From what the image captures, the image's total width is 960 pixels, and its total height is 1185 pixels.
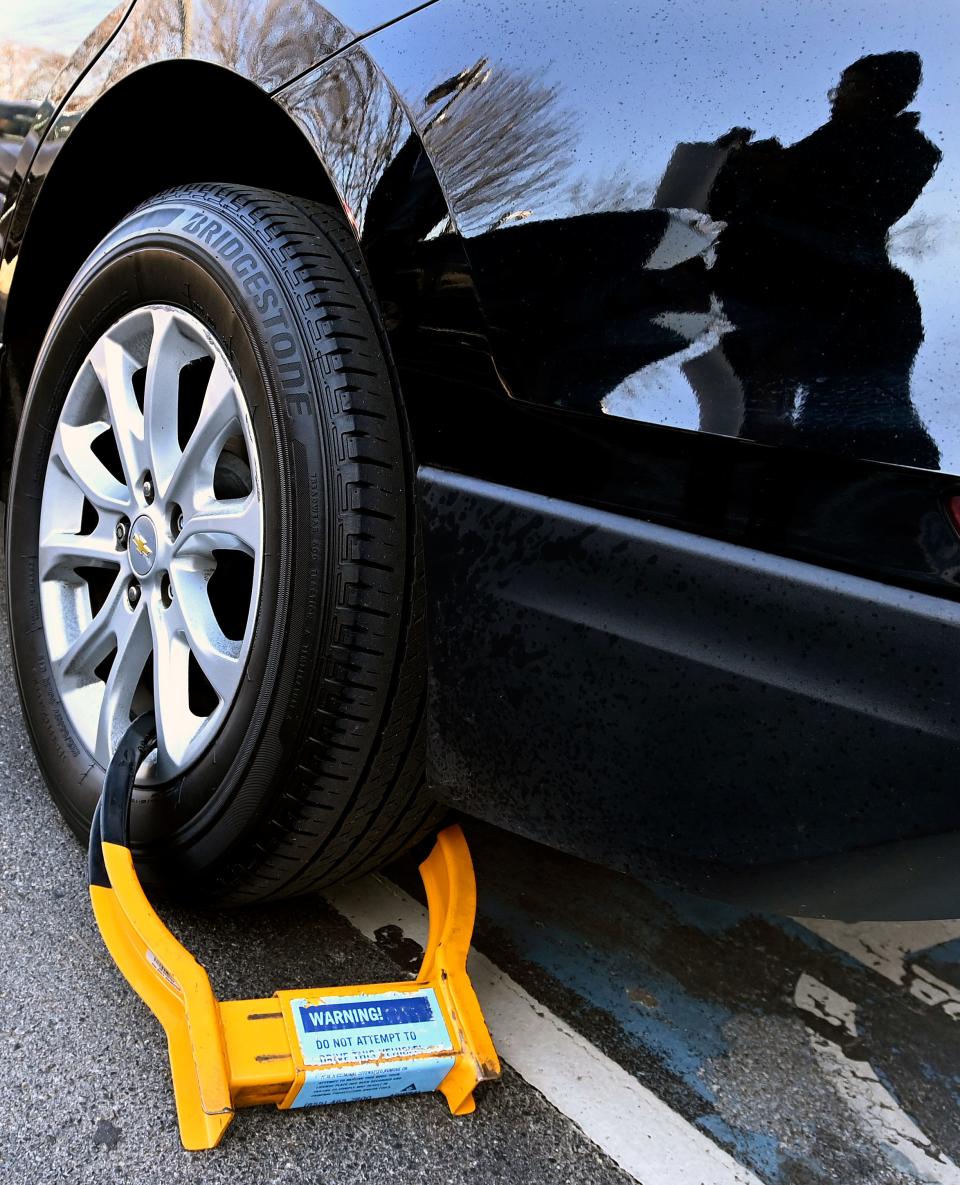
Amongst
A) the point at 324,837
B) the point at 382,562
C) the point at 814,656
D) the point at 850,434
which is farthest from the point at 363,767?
the point at 850,434

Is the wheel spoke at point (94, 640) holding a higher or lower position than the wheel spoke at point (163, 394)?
lower

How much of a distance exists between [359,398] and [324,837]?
1.86 feet

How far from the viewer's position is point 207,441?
1.51 metres

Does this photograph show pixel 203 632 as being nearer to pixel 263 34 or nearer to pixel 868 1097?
pixel 263 34

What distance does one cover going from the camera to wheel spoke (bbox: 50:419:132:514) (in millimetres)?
1712

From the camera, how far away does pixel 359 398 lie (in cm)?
131

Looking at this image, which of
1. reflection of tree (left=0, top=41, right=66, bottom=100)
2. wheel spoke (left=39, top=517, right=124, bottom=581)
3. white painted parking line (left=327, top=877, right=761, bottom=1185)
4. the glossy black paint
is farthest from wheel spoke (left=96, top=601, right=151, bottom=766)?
reflection of tree (left=0, top=41, right=66, bottom=100)

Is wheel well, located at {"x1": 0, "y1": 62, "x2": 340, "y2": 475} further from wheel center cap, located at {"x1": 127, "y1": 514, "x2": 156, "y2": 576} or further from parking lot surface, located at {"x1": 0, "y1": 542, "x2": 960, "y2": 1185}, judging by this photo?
parking lot surface, located at {"x1": 0, "y1": 542, "x2": 960, "y2": 1185}

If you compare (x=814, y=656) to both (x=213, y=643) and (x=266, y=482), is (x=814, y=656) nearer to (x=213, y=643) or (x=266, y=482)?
(x=266, y=482)

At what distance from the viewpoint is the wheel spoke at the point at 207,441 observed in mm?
1456

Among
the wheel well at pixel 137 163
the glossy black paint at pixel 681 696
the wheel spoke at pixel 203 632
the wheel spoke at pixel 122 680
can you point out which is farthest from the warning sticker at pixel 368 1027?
the wheel well at pixel 137 163

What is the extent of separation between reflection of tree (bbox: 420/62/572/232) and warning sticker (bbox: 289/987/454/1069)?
950 mm

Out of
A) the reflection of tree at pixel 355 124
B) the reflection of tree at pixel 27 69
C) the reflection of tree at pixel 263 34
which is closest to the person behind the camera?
the reflection of tree at pixel 355 124

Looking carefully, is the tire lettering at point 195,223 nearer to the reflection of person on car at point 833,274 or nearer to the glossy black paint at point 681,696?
the glossy black paint at point 681,696
